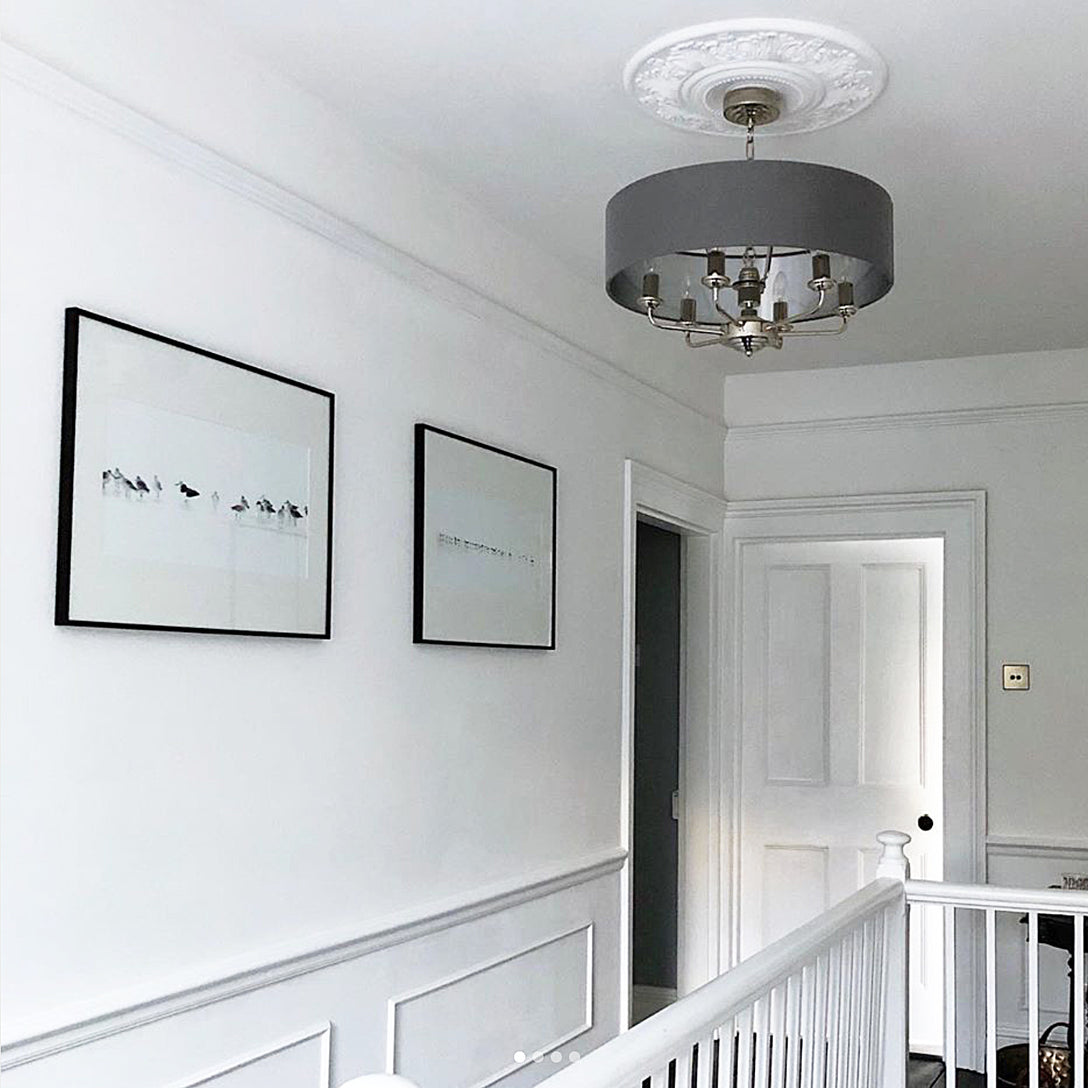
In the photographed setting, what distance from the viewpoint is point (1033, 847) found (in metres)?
4.90

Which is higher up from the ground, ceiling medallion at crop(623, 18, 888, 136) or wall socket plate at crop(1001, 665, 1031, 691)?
ceiling medallion at crop(623, 18, 888, 136)

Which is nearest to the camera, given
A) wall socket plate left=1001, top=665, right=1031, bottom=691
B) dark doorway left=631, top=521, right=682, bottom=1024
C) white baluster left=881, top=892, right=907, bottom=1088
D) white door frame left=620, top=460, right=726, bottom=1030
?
white baluster left=881, top=892, right=907, bottom=1088

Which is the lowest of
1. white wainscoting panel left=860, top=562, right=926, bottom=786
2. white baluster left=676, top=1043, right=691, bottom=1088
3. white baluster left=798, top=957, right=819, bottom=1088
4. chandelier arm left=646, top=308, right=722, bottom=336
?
white baluster left=798, top=957, right=819, bottom=1088

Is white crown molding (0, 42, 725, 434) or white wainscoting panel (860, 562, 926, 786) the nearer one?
white crown molding (0, 42, 725, 434)

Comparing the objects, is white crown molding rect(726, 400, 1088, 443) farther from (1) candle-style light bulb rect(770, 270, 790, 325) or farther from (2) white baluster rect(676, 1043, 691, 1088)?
(2) white baluster rect(676, 1043, 691, 1088)

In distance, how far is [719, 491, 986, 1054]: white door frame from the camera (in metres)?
5.02

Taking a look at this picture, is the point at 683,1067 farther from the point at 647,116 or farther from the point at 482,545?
the point at 647,116

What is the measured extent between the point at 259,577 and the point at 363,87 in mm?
1028

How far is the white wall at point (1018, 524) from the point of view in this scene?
4.92 meters

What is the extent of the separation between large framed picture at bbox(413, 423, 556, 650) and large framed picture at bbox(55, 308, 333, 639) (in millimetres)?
427

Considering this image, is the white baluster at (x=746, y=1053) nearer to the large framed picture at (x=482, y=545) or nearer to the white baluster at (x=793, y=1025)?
the white baluster at (x=793, y=1025)

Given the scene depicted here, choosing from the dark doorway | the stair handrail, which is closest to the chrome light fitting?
the stair handrail

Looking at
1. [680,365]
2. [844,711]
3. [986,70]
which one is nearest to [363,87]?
[986,70]

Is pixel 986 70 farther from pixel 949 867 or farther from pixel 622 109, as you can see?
pixel 949 867
